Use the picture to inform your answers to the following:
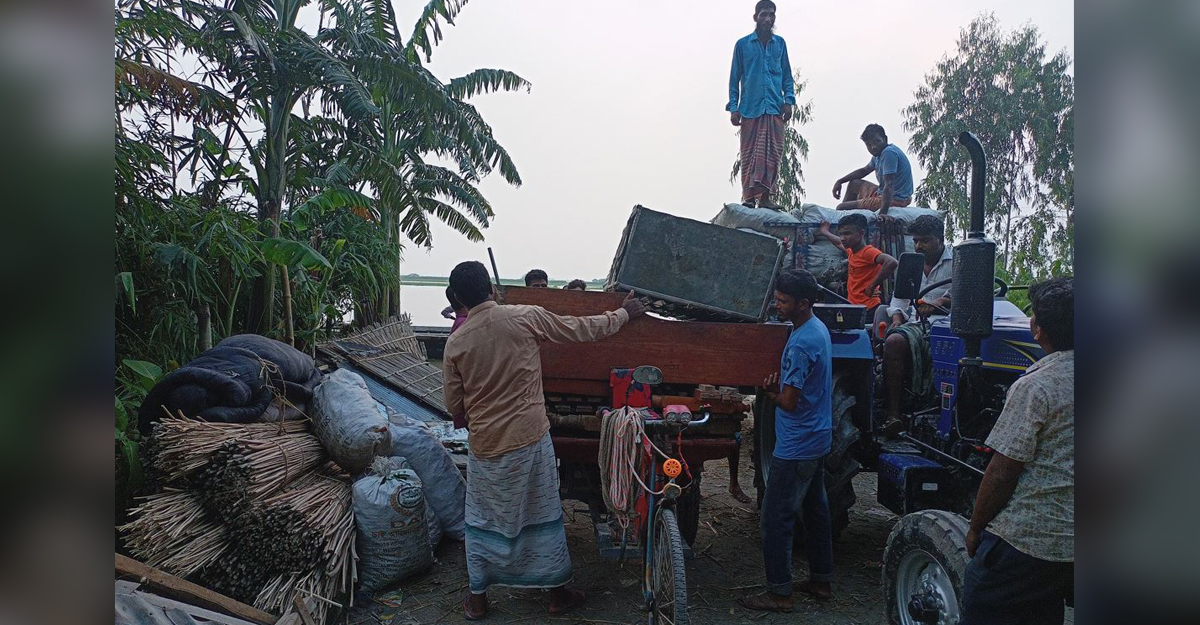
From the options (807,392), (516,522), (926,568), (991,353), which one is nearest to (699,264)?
(807,392)

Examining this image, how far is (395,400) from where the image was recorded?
7.20 metres

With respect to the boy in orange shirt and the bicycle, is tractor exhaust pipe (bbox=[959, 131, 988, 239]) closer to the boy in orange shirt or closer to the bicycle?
the bicycle

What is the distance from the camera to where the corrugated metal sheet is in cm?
708

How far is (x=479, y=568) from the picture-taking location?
376 cm

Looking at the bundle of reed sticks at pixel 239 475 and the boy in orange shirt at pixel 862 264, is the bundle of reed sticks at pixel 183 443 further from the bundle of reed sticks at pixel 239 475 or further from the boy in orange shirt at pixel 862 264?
the boy in orange shirt at pixel 862 264

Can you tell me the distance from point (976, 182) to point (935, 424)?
1.67 meters

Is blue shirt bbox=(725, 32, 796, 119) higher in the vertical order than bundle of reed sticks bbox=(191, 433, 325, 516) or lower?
higher

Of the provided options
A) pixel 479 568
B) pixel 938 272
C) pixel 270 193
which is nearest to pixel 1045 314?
pixel 479 568

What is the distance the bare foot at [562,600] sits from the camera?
3.87 metres

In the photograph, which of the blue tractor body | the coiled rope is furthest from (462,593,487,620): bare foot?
the blue tractor body

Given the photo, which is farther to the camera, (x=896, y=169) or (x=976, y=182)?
(x=896, y=169)

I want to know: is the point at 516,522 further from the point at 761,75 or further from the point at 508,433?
the point at 761,75

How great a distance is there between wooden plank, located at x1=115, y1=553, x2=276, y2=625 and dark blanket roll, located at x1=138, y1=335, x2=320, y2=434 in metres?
0.93

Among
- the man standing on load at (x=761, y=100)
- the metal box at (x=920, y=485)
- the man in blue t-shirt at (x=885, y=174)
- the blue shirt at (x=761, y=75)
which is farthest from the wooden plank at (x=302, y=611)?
the man in blue t-shirt at (x=885, y=174)
